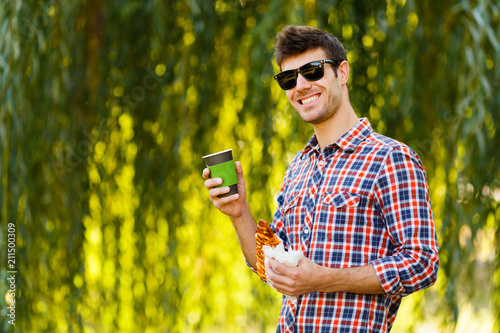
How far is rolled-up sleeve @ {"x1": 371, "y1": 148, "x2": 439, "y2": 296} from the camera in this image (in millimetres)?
1036

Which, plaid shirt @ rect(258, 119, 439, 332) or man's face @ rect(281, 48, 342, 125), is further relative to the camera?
man's face @ rect(281, 48, 342, 125)

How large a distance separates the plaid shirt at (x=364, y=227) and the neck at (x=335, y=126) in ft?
0.07

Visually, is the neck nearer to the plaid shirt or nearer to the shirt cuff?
the plaid shirt

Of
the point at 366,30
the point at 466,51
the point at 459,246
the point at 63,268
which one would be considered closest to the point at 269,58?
the point at 366,30

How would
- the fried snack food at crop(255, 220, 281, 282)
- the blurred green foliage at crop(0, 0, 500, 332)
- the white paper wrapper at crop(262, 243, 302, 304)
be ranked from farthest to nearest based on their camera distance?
1. the blurred green foliage at crop(0, 0, 500, 332)
2. the fried snack food at crop(255, 220, 281, 282)
3. the white paper wrapper at crop(262, 243, 302, 304)

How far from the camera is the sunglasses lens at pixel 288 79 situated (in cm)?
124

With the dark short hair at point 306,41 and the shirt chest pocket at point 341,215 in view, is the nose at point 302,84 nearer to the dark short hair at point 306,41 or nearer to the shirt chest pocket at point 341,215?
the dark short hair at point 306,41

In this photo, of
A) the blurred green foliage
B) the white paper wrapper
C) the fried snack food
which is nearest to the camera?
the white paper wrapper

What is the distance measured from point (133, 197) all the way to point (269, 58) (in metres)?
0.94

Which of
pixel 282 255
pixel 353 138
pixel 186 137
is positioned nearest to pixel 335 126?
pixel 353 138

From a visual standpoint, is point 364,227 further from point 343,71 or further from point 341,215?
point 343,71

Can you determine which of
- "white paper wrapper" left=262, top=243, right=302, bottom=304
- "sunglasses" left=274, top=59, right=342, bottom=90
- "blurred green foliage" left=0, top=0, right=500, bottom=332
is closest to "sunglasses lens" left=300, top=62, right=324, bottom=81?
"sunglasses" left=274, top=59, right=342, bottom=90

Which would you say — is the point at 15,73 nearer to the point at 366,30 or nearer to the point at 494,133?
the point at 366,30

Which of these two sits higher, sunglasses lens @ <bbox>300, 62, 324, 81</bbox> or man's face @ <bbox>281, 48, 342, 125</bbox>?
sunglasses lens @ <bbox>300, 62, 324, 81</bbox>
